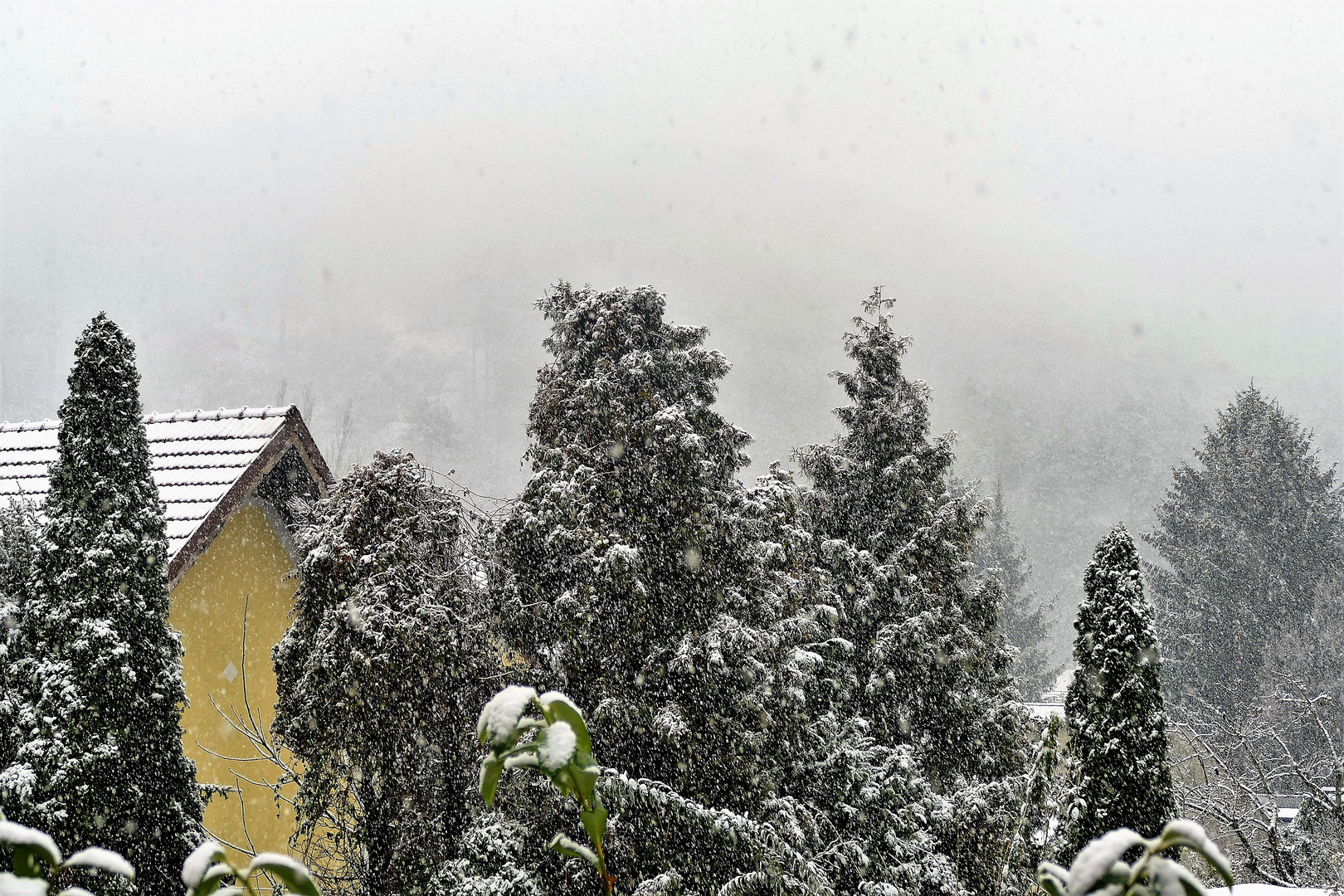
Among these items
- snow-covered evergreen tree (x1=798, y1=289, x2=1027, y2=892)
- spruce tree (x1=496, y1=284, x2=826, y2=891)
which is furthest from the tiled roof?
snow-covered evergreen tree (x1=798, y1=289, x2=1027, y2=892)

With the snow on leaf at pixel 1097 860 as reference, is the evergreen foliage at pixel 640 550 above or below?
above

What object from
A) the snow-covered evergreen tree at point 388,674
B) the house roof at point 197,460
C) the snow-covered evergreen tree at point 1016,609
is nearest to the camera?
the snow-covered evergreen tree at point 388,674

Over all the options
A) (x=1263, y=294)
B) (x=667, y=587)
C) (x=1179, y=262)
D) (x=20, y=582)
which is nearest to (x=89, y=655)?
(x=20, y=582)

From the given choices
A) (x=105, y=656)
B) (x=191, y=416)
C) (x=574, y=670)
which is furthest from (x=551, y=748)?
(x=191, y=416)

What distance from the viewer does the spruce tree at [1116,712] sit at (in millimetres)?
6211

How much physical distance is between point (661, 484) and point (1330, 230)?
22651 cm

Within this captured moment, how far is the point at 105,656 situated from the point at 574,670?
3120mm

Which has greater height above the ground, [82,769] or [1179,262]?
[1179,262]

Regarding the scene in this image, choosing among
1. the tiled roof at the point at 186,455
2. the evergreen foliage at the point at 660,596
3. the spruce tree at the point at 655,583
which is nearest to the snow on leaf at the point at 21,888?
the evergreen foliage at the point at 660,596

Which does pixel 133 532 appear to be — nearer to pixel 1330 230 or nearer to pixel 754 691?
pixel 754 691

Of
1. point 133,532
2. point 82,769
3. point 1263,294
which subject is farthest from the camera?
point 1263,294

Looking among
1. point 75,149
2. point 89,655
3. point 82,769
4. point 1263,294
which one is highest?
point 75,149

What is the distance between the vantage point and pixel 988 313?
5901 inches

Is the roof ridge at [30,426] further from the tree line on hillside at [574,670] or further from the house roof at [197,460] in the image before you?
the tree line on hillside at [574,670]
